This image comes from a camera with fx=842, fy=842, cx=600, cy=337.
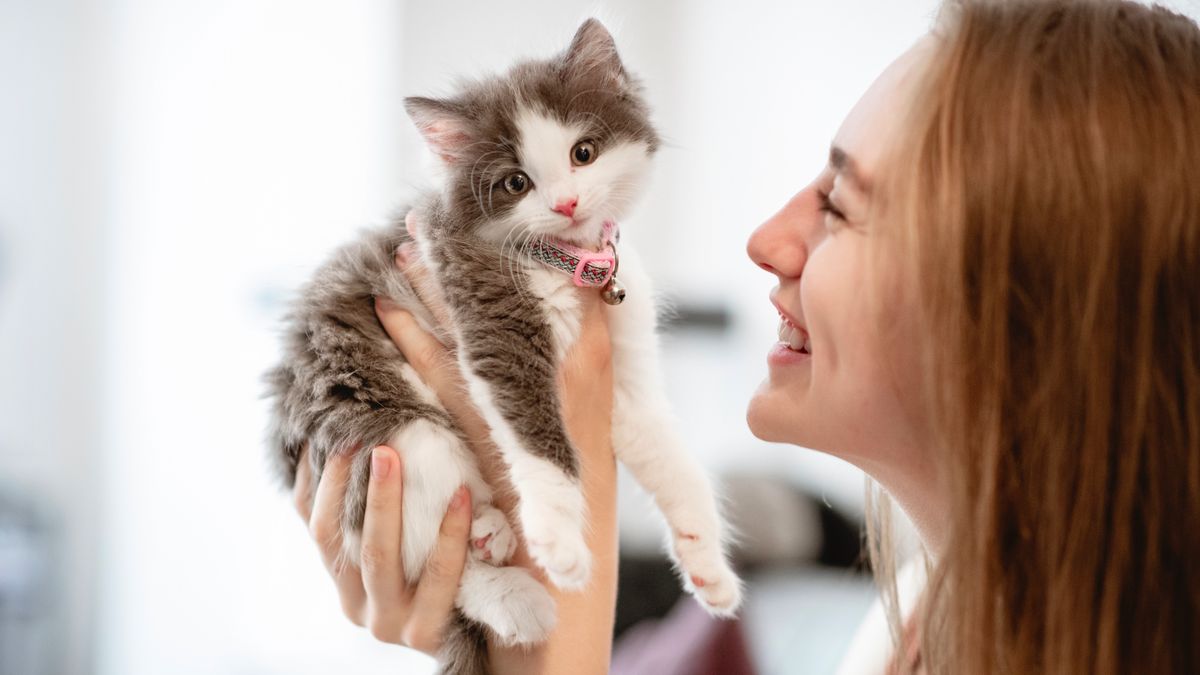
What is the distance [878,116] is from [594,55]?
2.04ft

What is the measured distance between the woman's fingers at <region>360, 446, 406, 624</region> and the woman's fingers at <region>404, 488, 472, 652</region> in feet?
0.14

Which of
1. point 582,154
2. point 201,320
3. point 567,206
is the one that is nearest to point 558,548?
point 567,206

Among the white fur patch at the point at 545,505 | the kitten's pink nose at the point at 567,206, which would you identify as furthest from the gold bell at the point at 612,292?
the white fur patch at the point at 545,505

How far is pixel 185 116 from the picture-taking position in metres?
2.93

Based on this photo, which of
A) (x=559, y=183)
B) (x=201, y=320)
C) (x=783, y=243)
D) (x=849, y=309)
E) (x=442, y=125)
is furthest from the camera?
(x=201, y=320)

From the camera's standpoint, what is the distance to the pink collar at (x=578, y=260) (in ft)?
4.60

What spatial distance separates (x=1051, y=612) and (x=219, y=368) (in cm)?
281

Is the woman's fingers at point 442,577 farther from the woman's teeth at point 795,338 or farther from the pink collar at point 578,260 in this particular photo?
the woman's teeth at point 795,338

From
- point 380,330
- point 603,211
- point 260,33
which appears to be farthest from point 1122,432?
point 260,33

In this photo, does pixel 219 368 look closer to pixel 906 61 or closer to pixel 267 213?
pixel 267 213

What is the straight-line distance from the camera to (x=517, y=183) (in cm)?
144

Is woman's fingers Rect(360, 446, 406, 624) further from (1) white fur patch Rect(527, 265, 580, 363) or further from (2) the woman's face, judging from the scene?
(2) the woman's face

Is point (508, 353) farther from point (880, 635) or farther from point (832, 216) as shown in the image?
point (880, 635)

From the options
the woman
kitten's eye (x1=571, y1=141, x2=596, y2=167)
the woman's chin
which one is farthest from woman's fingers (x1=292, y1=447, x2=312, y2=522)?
the woman
